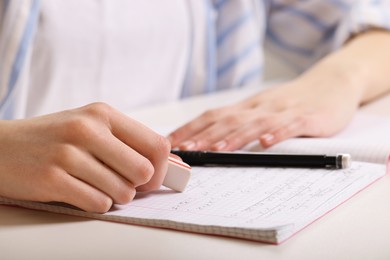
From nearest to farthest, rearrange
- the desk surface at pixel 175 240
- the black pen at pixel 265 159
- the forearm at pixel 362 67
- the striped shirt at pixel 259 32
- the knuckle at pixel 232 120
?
the desk surface at pixel 175 240, the black pen at pixel 265 159, the knuckle at pixel 232 120, the forearm at pixel 362 67, the striped shirt at pixel 259 32

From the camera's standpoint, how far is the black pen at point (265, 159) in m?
0.55

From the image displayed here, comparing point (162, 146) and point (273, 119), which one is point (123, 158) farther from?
point (273, 119)

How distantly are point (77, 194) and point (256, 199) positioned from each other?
0.39ft

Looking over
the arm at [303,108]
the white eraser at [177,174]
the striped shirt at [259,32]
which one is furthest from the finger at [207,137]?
the striped shirt at [259,32]

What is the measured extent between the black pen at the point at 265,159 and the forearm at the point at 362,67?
0.26 m

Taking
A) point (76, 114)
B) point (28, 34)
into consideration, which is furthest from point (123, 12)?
point (76, 114)

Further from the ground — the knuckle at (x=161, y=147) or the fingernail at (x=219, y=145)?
the knuckle at (x=161, y=147)

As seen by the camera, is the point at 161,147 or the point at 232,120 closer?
the point at 161,147

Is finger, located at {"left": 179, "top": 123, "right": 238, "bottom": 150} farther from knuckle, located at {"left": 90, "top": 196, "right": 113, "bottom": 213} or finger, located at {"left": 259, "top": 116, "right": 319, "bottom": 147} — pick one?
knuckle, located at {"left": 90, "top": 196, "right": 113, "bottom": 213}

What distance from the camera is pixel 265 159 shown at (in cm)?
57

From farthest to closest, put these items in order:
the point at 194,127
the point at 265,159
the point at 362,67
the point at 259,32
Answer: the point at 259,32, the point at 362,67, the point at 194,127, the point at 265,159

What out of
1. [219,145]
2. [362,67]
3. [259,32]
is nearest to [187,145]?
[219,145]

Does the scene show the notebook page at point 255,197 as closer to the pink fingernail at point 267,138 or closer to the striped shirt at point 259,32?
the pink fingernail at point 267,138

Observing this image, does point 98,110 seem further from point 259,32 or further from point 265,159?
point 259,32
